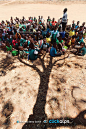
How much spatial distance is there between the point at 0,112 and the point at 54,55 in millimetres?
3656

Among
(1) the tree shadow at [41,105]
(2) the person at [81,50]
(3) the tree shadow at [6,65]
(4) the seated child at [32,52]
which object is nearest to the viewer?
(1) the tree shadow at [41,105]

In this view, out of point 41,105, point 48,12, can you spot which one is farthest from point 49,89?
point 48,12

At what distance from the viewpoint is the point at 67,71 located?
14.0 feet

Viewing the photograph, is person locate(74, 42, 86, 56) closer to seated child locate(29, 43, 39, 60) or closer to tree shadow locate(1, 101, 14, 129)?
seated child locate(29, 43, 39, 60)

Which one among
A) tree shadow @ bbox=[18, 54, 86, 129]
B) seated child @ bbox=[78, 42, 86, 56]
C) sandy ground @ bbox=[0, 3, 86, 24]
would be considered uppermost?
sandy ground @ bbox=[0, 3, 86, 24]

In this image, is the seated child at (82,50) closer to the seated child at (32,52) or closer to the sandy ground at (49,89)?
the sandy ground at (49,89)

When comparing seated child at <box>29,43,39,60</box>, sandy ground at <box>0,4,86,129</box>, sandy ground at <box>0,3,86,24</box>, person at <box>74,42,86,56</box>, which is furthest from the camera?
sandy ground at <box>0,3,86,24</box>

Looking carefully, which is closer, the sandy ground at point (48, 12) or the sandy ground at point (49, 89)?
the sandy ground at point (49, 89)

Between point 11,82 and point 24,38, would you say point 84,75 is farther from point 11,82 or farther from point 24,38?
point 24,38

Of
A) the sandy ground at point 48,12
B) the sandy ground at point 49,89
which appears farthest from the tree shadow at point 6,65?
the sandy ground at point 48,12

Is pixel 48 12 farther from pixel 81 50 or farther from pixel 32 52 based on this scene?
pixel 32 52

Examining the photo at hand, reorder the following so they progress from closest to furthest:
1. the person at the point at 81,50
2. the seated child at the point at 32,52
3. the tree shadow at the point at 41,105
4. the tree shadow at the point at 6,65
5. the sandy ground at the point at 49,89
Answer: the tree shadow at the point at 41,105 < the sandy ground at the point at 49,89 < the tree shadow at the point at 6,65 < the seated child at the point at 32,52 < the person at the point at 81,50

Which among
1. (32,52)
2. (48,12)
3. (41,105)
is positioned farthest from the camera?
(48,12)

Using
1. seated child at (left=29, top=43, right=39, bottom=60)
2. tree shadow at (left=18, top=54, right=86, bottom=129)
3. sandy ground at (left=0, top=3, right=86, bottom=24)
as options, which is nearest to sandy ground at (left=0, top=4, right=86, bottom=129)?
tree shadow at (left=18, top=54, right=86, bottom=129)
